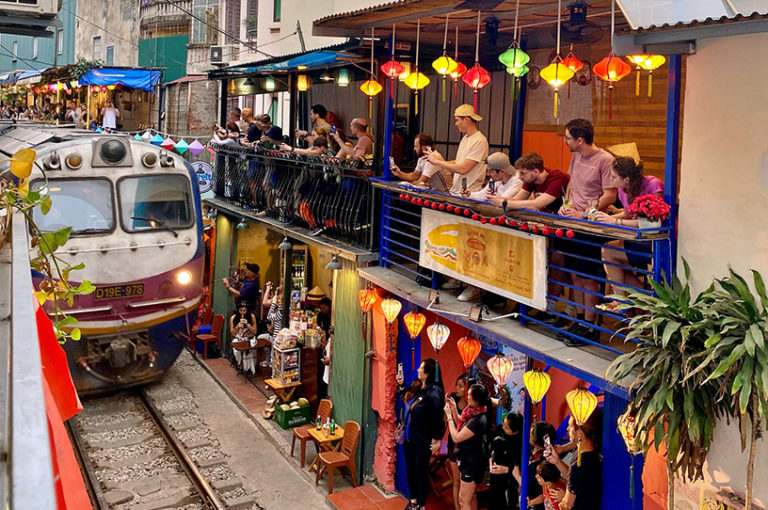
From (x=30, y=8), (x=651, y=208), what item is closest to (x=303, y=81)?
(x=30, y=8)

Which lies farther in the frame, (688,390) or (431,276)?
(431,276)

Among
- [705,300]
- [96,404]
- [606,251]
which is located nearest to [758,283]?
[705,300]

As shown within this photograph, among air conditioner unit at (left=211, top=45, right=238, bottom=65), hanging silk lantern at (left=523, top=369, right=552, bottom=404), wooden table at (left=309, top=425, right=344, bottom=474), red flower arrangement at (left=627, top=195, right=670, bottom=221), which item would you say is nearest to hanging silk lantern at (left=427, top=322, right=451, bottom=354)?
hanging silk lantern at (left=523, top=369, right=552, bottom=404)

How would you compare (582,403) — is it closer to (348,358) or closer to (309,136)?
(348,358)

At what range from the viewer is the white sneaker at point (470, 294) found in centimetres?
923

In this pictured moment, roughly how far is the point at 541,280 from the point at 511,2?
2838 millimetres

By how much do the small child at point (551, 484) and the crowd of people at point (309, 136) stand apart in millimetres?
5296

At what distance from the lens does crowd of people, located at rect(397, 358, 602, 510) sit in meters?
7.38

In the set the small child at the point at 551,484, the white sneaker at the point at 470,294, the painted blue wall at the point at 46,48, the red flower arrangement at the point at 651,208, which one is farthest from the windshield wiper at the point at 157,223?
the painted blue wall at the point at 46,48

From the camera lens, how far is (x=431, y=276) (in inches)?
394

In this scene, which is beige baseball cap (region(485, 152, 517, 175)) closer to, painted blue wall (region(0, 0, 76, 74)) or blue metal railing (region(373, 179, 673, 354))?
blue metal railing (region(373, 179, 673, 354))

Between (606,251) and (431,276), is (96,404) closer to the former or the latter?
(431,276)

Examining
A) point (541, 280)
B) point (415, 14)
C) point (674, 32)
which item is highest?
point (415, 14)

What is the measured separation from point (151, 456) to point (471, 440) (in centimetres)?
536
